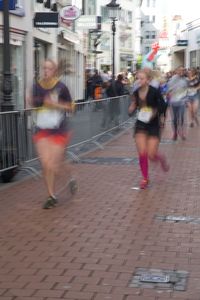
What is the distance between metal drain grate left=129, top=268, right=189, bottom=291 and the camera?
15.0ft

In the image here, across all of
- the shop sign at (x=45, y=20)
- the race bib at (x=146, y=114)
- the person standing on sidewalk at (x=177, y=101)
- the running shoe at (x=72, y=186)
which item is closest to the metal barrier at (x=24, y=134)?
the running shoe at (x=72, y=186)

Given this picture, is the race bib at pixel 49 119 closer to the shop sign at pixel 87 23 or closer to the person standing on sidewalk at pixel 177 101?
the person standing on sidewalk at pixel 177 101

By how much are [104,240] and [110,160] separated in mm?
5723

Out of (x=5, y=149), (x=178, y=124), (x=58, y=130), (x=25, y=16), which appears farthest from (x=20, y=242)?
(x=25, y=16)

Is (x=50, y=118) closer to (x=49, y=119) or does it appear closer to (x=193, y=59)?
(x=49, y=119)

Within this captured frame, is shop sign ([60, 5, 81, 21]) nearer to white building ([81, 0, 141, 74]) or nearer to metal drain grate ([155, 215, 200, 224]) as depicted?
metal drain grate ([155, 215, 200, 224])

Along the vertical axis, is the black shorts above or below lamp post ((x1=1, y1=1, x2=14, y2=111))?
below

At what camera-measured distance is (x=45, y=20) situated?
1656 centimetres

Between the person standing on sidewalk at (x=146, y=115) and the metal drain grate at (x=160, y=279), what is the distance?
145 inches

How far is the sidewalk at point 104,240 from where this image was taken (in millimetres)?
4570

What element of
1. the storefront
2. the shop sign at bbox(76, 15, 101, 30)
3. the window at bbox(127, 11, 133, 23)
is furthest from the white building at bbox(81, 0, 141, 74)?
the storefront

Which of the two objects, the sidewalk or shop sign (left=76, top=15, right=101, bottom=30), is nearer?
the sidewalk

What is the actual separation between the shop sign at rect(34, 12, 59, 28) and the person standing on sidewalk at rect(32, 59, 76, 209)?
30.5ft

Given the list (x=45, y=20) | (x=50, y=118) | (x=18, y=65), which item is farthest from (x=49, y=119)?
(x=18, y=65)
